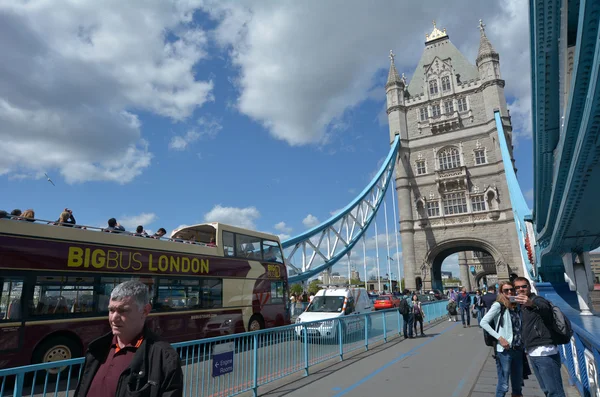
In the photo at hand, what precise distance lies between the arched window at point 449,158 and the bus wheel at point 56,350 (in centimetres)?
3667

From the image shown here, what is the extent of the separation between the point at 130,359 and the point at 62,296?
6524 millimetres

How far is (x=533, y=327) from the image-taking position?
3896 mm

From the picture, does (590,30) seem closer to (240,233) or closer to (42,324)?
(42,324)

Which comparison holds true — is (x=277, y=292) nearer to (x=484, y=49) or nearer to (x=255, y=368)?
(x=255, y=368)

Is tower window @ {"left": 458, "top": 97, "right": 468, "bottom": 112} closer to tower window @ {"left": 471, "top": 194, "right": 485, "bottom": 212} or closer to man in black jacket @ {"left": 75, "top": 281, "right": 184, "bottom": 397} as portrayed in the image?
tower window @ {"left": 471, "top": 194, "right": 485, "bottom": 212}

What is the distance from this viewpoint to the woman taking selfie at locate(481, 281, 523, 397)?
4.30 meters

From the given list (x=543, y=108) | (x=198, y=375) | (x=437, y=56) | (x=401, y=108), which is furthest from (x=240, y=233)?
(x=437, y=56)

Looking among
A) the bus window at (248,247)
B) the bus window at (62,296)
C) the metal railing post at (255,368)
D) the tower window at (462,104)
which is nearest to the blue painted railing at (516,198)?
the tower window at (462,104)

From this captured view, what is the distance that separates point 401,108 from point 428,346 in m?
35.5

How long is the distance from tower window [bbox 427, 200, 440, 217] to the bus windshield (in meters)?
28.1

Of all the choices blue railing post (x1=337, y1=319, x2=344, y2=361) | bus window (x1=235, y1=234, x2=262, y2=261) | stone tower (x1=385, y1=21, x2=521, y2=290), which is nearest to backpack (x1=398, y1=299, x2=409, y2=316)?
blue railing post (x1=337, y1=319, x2=344, y2=361)

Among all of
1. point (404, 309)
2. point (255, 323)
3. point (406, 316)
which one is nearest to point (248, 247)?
point (255, 323)

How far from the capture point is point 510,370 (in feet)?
14.3

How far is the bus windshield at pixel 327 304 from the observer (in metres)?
11.7
